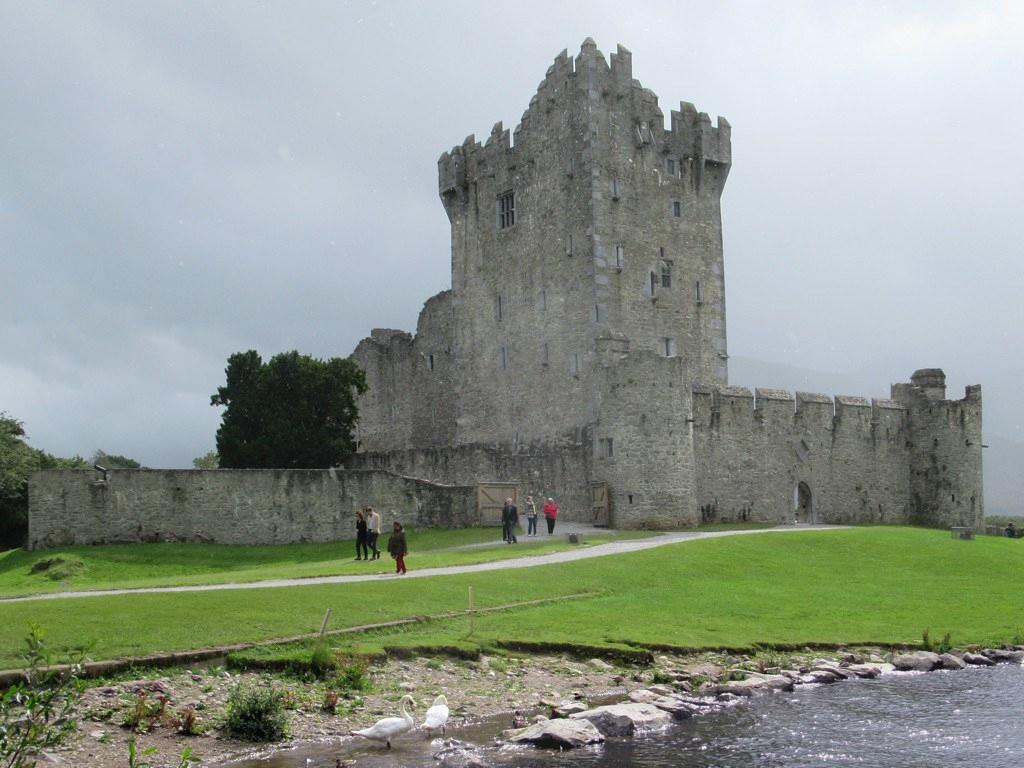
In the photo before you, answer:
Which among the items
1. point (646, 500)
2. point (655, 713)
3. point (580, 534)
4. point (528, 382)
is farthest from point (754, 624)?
point (528, 382)

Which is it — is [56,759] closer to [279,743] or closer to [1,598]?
[279,743]

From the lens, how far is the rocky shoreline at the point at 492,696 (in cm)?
1647

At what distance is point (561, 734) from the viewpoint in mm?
17500

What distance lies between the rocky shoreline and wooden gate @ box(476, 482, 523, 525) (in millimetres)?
23564

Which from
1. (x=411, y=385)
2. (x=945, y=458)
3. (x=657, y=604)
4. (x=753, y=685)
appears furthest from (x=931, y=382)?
(x=753, y=685)

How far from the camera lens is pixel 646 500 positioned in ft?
151

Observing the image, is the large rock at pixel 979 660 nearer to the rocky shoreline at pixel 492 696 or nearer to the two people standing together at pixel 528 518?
the rocky shoreline at pixel 492 696

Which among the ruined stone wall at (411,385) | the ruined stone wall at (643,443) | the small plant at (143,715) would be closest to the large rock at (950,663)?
the small plant at (143,715)

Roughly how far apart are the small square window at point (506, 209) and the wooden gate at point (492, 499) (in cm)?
1565

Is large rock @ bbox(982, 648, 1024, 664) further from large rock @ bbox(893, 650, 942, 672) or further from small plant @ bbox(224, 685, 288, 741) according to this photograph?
small plant @ bbox(224, 685, 288, 741)

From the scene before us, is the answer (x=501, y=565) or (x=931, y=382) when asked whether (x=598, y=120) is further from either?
(x=501, y=565)

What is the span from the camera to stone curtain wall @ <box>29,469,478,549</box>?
4153 centimetres

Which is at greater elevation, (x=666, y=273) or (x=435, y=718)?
(x=666, y=273)

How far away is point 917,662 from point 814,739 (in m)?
7.02
